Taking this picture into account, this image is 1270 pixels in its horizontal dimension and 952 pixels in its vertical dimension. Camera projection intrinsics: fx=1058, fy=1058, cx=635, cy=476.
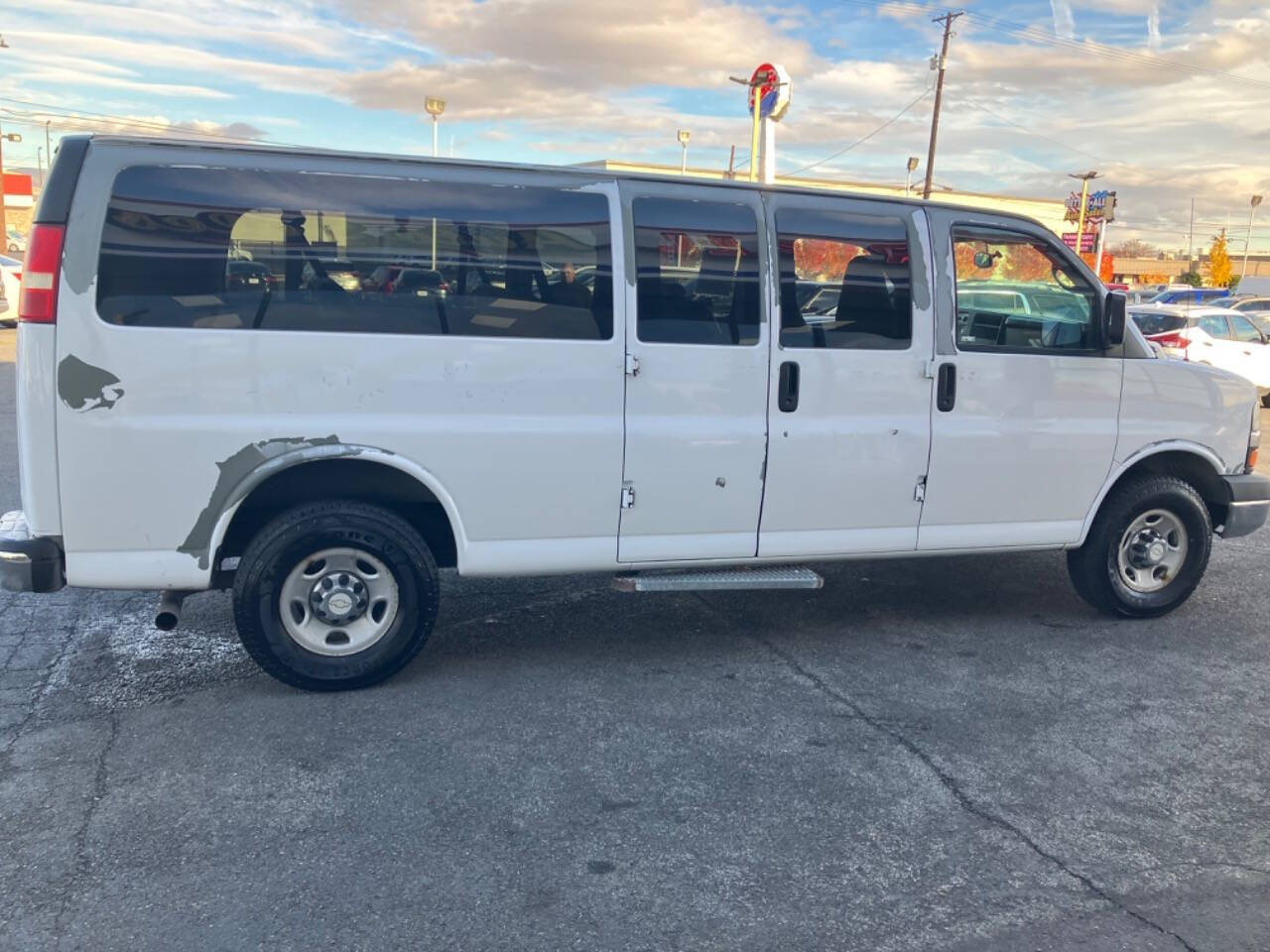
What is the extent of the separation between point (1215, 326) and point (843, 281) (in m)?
13.8

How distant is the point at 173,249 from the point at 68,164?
0.49m

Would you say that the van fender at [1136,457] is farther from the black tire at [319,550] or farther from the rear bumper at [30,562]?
the rear bumper at [30,562]

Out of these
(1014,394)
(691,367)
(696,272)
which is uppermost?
(696,272)

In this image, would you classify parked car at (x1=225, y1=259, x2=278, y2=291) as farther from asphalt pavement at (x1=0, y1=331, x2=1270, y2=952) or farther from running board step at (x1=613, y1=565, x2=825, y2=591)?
running board step at (x1=613, y1=565, x2=825, y2=591)

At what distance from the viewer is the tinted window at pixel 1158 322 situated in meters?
16.1

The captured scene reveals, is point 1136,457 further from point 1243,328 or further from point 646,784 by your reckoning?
point 1243,328

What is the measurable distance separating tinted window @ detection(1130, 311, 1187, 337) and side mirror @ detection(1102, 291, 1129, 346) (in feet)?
37.6

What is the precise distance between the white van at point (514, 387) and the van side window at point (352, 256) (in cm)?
1

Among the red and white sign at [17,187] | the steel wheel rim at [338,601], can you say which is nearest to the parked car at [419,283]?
the steel wheel rim at [338,601]

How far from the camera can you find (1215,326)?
53.8 feet

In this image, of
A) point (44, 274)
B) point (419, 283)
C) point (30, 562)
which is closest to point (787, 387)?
point (419, 283)

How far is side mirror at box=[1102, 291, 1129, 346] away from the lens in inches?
217

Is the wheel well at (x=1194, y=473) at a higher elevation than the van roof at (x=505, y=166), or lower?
lower

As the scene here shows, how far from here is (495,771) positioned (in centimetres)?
399
